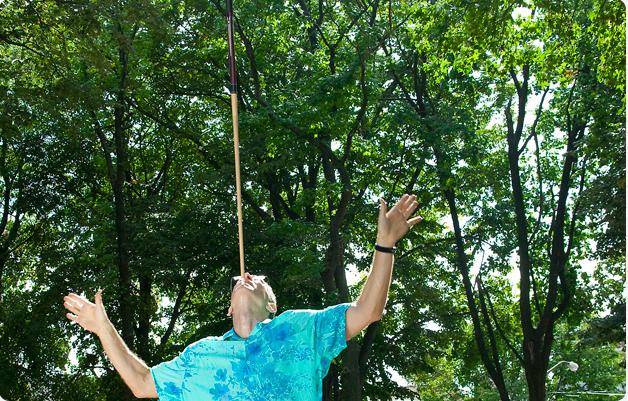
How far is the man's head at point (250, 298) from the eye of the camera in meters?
4.05

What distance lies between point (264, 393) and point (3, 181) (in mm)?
19503

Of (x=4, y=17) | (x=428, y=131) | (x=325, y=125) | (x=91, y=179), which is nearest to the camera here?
(x=4, y=17)

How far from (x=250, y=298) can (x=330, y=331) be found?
14.6 inches

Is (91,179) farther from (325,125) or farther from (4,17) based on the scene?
(4,17)

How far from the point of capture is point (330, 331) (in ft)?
12.8

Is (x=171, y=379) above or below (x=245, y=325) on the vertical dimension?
below

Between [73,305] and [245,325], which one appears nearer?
[245,325]

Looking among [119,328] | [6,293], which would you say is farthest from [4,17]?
[6,293]

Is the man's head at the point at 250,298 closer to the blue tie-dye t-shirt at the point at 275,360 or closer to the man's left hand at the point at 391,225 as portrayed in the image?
the blue tie-dye t-shirt at the point at 275,360

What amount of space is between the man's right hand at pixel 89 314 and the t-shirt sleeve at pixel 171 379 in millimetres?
286

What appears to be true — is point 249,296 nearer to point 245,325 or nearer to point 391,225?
point 245,325

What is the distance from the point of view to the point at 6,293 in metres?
22.3

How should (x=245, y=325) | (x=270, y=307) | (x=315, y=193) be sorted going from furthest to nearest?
(x=315, y=193)
(x=270, y=307)
(x=245, y=325)

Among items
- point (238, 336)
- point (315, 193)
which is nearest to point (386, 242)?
point (238, 336)
